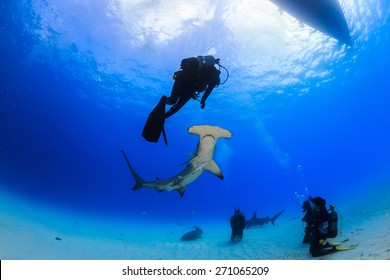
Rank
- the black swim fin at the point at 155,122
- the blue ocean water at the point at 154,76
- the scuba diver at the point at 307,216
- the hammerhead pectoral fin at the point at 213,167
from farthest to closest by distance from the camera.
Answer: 1. the blue ocean water at the point at 154,76
2. the scuba diver at the point at 307,216
3. the hammerhead pectoral fin at the point at 213,167
4. the black swim fin at the point at 155,122

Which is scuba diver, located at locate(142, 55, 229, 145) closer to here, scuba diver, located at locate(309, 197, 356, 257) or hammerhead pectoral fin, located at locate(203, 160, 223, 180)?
hammerhead pectoral fin, located at locate(203, 160, 223, 180)

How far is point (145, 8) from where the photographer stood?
20312 mm

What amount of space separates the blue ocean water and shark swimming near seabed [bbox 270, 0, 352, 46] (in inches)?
80.9

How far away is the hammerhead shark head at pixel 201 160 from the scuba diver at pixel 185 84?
759mm

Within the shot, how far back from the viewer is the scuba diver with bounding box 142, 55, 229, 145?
4680 millimetres

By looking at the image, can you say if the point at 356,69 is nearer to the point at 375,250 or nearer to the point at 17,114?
the point at 375,250

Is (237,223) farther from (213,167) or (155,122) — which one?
(155,122)

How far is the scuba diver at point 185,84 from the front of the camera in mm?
4680

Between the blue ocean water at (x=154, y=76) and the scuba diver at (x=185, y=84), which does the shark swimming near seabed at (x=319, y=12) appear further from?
the scuba diver at (x=185, y=84)

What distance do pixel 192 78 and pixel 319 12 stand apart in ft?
57.1

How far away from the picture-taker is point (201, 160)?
617 centimetres

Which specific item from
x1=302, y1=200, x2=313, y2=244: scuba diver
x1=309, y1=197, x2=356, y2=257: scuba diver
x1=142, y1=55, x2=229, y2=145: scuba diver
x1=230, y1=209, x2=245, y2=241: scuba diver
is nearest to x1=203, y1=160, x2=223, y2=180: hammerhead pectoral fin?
x1=142, y1=55, x2=229, y2=145: scuba diver

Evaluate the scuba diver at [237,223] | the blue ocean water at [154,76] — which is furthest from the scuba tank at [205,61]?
the blue ocean water at [154,76]

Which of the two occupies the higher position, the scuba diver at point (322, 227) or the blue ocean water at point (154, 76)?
the blue ocean water at point (154, 76)
